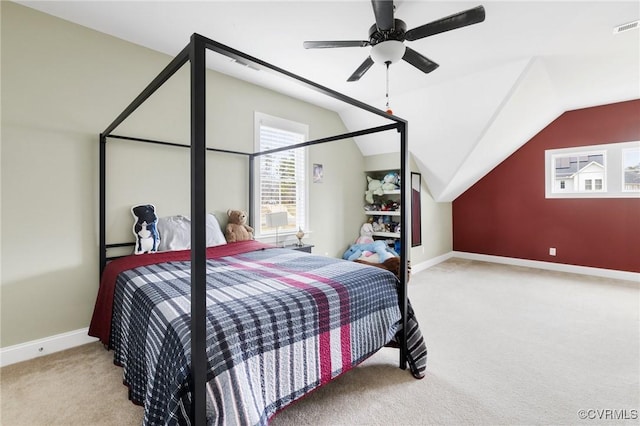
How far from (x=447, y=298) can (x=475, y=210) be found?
277 cm

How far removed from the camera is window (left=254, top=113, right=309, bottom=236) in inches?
139

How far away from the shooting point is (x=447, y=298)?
3.44 meters

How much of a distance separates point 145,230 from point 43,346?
1.09 m

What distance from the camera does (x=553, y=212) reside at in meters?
4.71

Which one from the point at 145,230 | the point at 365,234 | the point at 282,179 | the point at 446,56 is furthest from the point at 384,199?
the point at 145,230

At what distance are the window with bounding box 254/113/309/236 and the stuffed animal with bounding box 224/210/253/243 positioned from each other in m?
0.34

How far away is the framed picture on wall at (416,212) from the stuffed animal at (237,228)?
8.60ft

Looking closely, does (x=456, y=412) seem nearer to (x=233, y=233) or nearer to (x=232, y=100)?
(x=233, y=233)

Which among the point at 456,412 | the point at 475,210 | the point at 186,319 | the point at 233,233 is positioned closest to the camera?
the point at 186,319

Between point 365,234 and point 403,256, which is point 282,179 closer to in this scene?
point 365,234

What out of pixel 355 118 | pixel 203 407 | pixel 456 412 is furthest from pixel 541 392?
pixel 355 118

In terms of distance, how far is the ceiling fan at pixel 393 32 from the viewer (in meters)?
1.71

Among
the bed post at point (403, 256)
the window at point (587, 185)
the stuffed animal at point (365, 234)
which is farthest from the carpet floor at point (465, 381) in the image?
the window at point (587, 185)

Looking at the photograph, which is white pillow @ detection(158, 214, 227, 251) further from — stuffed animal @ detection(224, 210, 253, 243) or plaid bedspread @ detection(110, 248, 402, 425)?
plaid bedspread @ detection(110, 248, 402, 425)
